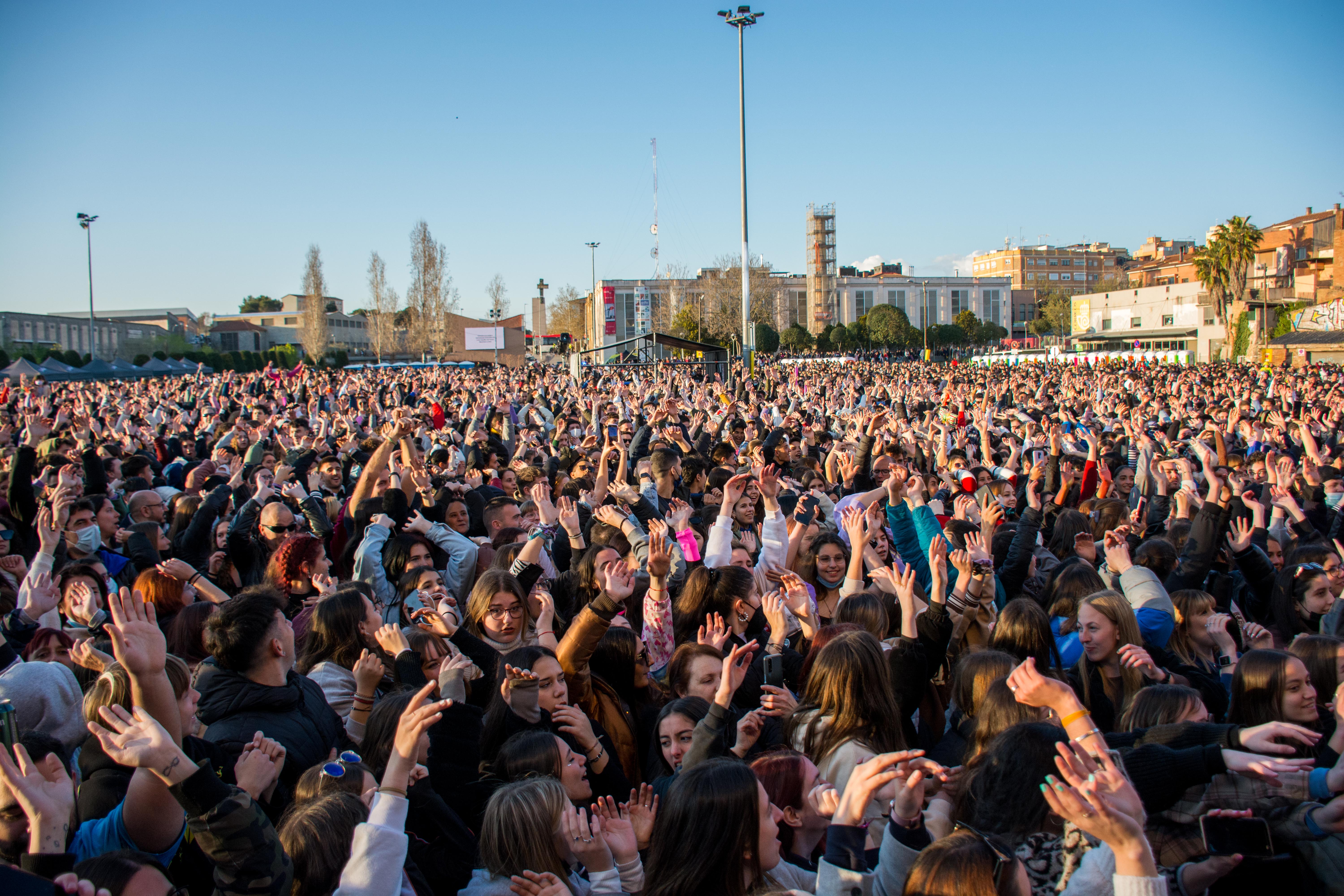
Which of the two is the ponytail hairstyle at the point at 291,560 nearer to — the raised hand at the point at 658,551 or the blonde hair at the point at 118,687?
the blonde hair at the point at 118,687

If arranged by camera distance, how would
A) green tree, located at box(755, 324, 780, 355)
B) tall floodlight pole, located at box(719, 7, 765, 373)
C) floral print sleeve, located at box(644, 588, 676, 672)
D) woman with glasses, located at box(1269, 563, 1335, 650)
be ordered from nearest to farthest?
floral print sleeve, located at box(644, 588, 676, 672), woman with glasses, located at box(1269, 563, 1335, 650), tall floodlight pole, located at box(719, 7, 765, 373), green tree, located at box(755, 324, 780, 355)

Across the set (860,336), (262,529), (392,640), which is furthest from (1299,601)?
(860,336)

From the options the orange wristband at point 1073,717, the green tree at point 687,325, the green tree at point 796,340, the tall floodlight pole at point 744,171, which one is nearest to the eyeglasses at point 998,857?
the orange wristband at point 1073,717

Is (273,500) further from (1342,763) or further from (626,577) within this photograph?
(1342,763)

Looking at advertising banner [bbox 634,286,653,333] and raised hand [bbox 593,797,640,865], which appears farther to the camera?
advertising banner [bbox 634,286,653,333]

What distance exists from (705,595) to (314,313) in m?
73.0

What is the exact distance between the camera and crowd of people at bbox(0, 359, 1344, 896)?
2232 mm

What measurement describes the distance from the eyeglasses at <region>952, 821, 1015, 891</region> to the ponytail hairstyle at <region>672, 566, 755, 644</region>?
2289 mm

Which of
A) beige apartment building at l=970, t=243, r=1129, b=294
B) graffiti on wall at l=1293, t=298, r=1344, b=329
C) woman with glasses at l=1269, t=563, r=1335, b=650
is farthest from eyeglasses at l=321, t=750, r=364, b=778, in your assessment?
beige apartment building at l=970, t=243, r=1129, b=294

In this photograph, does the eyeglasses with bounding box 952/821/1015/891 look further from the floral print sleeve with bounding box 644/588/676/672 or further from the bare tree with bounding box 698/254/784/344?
the bare tree with bounding box 698/254/784/344

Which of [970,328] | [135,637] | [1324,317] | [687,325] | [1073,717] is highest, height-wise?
[970,328]

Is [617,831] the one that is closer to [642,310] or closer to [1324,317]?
[1324,317]

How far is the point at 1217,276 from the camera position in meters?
53.5

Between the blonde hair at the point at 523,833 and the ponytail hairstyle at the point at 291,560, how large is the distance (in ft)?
9.19
